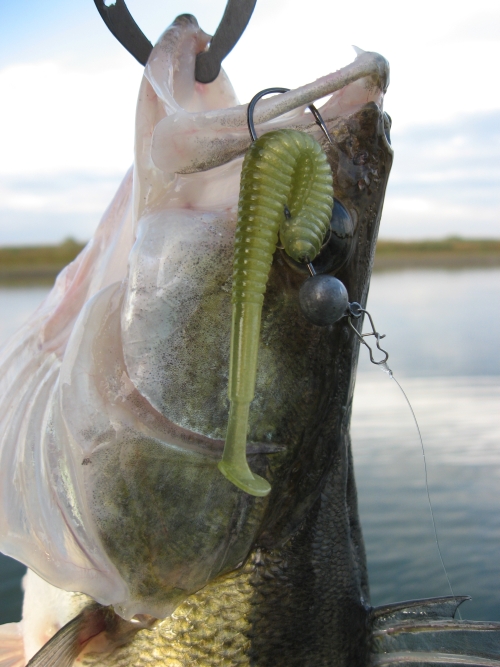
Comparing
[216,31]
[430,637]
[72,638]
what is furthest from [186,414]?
[430,637]

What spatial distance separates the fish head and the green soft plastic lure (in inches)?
5.1

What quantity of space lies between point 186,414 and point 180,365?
9cm

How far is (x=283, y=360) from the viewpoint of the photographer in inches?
47.3

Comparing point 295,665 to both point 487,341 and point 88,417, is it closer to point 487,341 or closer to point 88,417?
point 88,417

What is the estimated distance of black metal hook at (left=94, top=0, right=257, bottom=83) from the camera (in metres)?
1.24

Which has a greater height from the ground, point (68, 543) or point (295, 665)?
point (68, 543)

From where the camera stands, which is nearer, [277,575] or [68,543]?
[68,543]

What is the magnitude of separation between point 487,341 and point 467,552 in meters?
5.47

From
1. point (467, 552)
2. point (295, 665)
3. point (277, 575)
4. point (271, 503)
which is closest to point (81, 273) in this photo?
point (271, 503)

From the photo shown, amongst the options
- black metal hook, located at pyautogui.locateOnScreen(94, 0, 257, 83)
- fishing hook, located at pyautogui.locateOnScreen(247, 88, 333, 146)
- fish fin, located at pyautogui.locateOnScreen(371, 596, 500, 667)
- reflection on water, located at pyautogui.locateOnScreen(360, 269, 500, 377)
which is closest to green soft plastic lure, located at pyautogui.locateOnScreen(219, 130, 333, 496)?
fishing hook, located at pyautogui.locateOnScreen(247, 88, 333, 146)

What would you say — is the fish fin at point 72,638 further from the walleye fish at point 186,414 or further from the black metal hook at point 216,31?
the black metal hook at point 216,31

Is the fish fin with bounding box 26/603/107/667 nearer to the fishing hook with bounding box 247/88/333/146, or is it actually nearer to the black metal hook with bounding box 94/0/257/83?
the fishing hook with bounding box 247/88/333/146

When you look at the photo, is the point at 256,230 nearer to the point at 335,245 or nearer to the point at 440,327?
the point at 335,245

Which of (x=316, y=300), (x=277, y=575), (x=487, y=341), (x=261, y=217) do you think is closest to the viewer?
(x=261, y=217)
